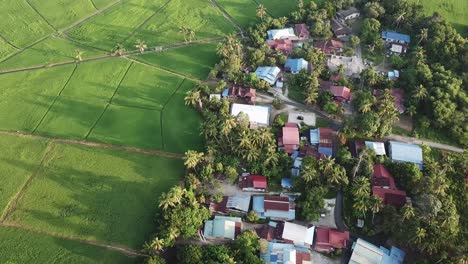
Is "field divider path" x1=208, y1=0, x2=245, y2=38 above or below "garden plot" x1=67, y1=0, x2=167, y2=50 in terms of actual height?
above

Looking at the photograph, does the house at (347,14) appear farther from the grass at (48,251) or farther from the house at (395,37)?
the grass at (48,251)

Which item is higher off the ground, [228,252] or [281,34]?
[281,34]

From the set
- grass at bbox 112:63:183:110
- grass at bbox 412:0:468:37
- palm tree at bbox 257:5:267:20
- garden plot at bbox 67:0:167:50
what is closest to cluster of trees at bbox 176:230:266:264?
grass at bbox 112:63:183:110

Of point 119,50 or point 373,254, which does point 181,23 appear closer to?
point 119,50

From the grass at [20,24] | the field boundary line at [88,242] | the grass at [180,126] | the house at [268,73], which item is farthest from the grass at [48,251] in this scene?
the grass at [20,24]

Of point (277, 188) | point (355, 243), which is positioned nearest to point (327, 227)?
point (355, 243)

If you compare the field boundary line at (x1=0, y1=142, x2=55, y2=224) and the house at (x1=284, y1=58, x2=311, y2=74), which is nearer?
the field boundary line at (x1=0, y1=142, x2=55, y2=224)

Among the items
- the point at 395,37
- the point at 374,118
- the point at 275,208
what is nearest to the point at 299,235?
the point at 275,208

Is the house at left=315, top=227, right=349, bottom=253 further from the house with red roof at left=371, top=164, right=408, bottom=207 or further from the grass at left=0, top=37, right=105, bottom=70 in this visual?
the grass at left=0, top=37, right=105, bottom=70
